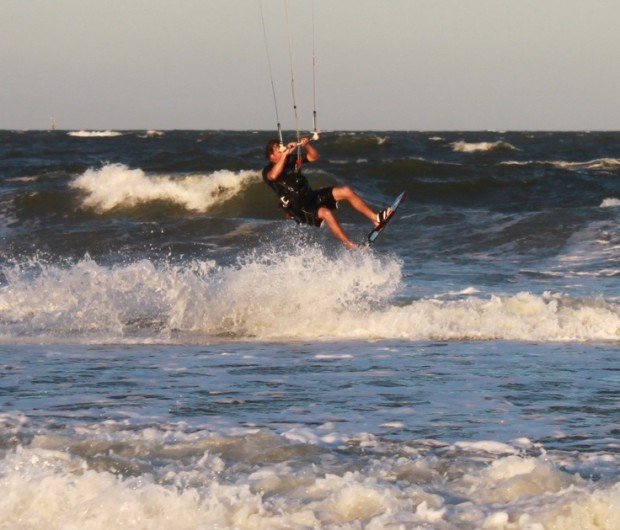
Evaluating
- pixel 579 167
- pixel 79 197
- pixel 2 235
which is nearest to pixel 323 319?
pixel 2 235

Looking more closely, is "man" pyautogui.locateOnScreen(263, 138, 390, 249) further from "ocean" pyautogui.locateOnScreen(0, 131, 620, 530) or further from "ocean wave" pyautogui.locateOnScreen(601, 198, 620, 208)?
"ocean wave" pyautogui.locateOnScreen(601, 198, 620, 208)

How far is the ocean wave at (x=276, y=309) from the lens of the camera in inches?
439

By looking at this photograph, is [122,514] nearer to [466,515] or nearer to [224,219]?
[466,515]

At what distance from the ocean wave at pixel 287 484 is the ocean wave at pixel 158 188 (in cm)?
2083

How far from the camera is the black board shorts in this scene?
11.2m

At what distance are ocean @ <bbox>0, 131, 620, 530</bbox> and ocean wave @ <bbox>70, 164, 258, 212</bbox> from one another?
185 inches

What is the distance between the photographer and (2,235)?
74.0 ft

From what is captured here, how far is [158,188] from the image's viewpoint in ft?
91.5

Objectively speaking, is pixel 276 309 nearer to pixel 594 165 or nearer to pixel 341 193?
pixel 341 193

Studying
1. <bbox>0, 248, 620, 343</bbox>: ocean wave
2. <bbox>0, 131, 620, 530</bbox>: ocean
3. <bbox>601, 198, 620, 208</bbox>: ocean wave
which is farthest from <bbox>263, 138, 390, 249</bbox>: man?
<bbox>601, 198, 620, 208</bbox>: ocean wave

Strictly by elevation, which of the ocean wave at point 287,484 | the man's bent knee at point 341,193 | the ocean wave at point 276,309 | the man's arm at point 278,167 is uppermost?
the man's arm at point 278,167

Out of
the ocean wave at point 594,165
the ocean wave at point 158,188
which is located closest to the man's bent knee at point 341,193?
the ocean wave at point 158,188

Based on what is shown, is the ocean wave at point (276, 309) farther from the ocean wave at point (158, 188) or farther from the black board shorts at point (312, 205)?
the ocean wave at point (158, 188)

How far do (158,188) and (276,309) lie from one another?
1627 centimetres
